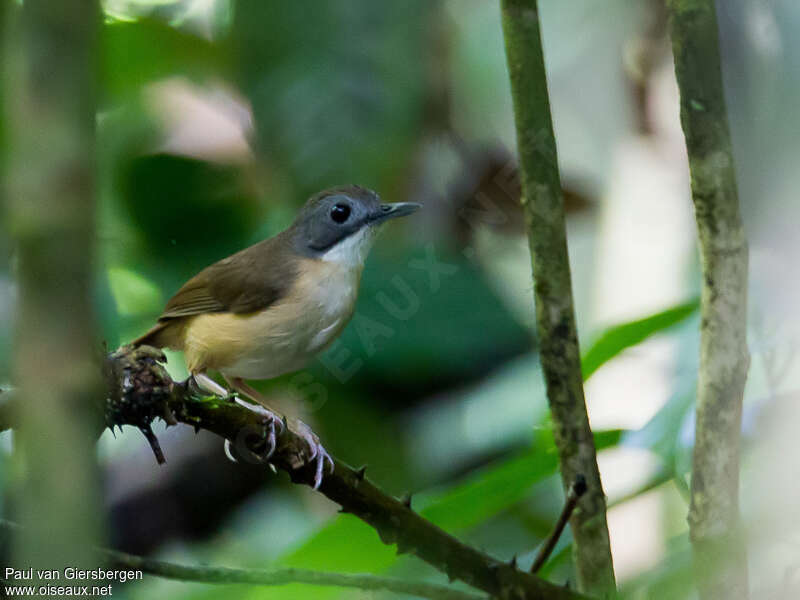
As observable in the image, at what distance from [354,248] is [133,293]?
0.80 metres

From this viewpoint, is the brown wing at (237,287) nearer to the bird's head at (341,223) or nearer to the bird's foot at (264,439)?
the bird's head at (341,223)

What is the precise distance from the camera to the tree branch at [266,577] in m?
1.33

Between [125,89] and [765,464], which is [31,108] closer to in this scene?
[765,464]

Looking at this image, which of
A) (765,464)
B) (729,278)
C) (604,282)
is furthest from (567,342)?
(604,282)

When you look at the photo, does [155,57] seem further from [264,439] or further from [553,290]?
[264,439]

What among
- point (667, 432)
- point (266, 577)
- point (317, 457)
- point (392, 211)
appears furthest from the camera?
point (392, 211)

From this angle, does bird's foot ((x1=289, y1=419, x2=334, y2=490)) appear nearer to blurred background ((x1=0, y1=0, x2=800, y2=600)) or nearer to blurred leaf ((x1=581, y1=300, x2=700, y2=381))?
blurred background ((x1=0, y1=0, x2=800, y2=600))

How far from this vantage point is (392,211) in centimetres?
284

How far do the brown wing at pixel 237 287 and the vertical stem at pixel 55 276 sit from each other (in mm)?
2087

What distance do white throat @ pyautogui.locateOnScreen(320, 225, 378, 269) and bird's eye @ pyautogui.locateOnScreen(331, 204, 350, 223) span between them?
6cm

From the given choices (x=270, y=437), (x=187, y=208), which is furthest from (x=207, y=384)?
(x=270, y=437)

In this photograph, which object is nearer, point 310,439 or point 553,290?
point 553,290

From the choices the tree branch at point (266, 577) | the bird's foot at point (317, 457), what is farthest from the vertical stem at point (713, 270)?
the bird's foot at point (317, 457)

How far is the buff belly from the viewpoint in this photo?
2.69 metres
